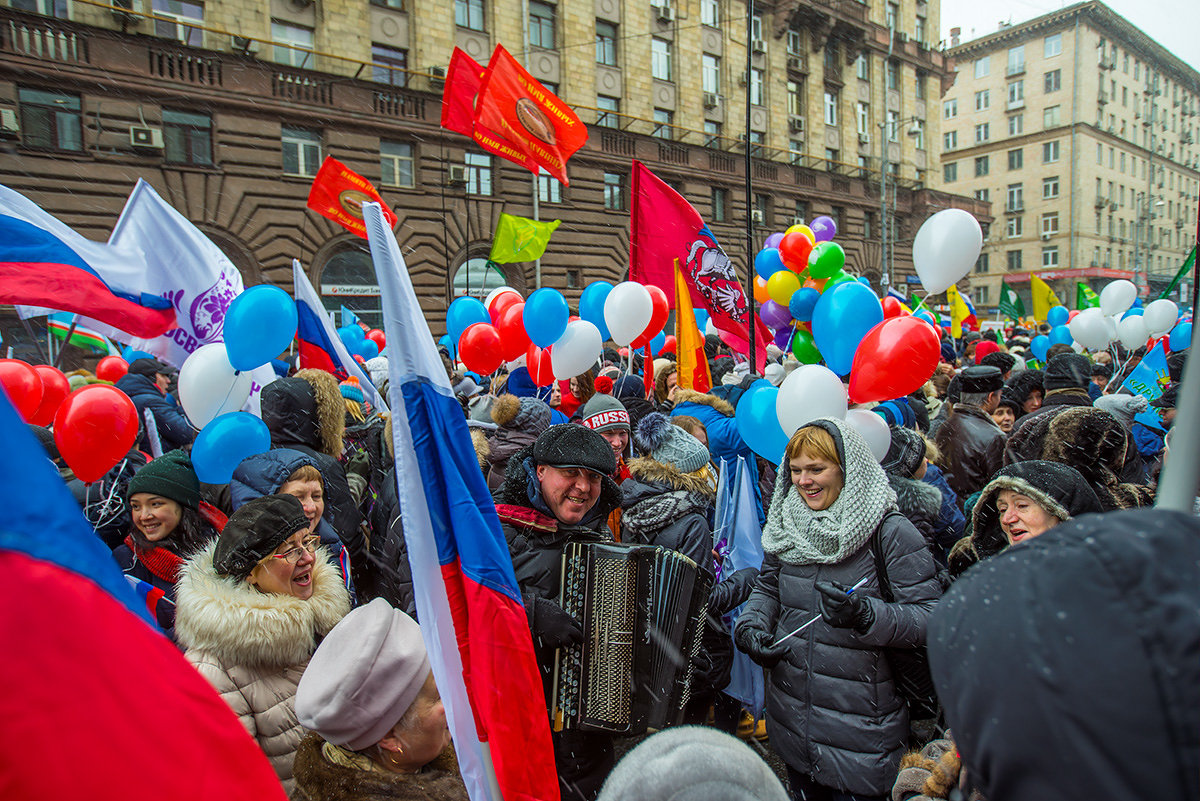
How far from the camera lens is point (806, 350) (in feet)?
18.7

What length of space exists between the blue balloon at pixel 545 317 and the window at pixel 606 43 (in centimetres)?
1958

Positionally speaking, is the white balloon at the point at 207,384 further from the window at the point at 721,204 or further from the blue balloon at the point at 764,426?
the window at the point at 721,204

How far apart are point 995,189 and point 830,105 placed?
83.5 ft

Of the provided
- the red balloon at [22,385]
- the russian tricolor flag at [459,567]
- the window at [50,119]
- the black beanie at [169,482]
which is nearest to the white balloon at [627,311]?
the black beanie at [169,482]

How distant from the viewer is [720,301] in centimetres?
643

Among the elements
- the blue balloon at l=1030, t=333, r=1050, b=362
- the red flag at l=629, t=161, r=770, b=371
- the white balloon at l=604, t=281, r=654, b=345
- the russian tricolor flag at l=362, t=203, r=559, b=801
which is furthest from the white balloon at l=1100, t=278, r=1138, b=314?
the russian tricolor flag at l=362, t=203, r=559, b=801

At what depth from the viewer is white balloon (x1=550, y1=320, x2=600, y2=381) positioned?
5.14 m

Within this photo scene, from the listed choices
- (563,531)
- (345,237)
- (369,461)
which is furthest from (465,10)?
(563,531)

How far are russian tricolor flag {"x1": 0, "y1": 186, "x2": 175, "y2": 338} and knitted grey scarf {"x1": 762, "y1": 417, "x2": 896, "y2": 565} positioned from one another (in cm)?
412

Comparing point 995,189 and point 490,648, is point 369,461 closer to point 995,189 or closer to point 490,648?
point 490,648

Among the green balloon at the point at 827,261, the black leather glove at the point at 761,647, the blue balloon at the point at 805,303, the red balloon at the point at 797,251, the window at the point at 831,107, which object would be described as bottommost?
the black leather glove at the point at 761,647

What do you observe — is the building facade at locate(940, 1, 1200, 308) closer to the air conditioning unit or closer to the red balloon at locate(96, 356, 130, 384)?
the air conditioning unit

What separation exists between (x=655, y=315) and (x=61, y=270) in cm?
445

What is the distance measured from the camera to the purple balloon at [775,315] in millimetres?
7262
